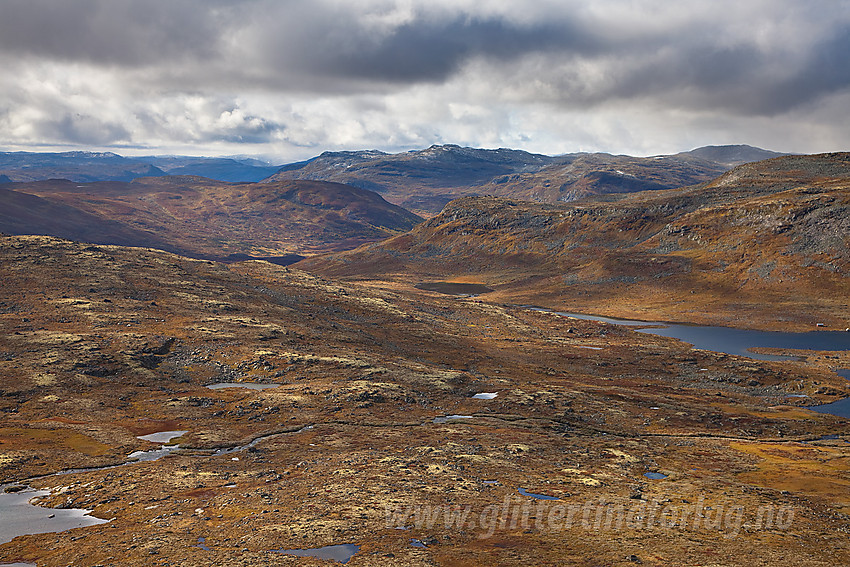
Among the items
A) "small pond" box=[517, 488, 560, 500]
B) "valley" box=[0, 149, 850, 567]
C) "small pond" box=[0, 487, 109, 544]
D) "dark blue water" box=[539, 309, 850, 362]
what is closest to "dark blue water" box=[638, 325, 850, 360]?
"dark blue water" box=[539, 309, 850, 362]

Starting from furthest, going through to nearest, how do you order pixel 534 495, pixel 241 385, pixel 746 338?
pixel 746 338
pixel 241 385
pixel 534 495

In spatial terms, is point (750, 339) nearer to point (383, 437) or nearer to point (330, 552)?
point (383, 437)

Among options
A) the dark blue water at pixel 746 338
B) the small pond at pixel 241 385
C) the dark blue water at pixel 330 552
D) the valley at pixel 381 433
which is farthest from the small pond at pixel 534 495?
the dark blue water at pixel 746 338

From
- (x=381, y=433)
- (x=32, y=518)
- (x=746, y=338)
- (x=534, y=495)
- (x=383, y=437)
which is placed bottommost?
(x=746, y=338)

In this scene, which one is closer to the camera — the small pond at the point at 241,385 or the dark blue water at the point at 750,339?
the small pond at the point at 241,385

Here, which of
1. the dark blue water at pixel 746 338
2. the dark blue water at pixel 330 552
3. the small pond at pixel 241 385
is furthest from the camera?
the dark blue water at pixel 746 338

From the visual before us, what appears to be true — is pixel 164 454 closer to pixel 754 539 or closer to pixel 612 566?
pixel 612 566

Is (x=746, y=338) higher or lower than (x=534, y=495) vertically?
lower

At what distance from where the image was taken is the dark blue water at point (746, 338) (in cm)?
13550

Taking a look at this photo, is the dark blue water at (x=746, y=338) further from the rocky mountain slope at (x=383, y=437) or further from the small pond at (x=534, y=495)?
the small pond at (x=534, y=495)

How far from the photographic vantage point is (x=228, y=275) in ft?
565

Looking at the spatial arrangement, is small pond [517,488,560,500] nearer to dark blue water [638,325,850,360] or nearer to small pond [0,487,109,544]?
small pond [0,487,109,544]

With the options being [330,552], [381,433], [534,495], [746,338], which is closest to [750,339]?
[746,338]

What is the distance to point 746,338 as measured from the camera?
484ft
